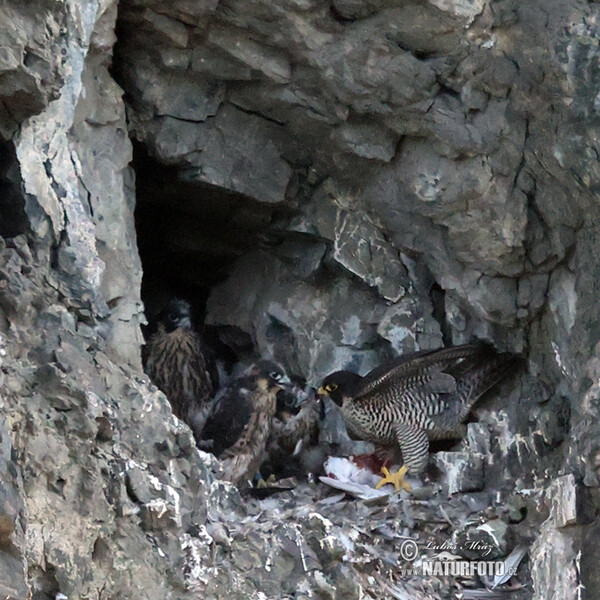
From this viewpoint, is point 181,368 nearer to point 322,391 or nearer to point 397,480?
point 322,391

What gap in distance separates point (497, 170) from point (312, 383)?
1.53 m

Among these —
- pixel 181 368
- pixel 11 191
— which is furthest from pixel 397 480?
pixel 11 191

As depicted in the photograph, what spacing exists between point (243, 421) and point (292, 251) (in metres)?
0.98

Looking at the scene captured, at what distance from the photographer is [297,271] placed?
5520 mm

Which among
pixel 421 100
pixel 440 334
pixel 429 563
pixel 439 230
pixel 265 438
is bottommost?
pixel 429 563

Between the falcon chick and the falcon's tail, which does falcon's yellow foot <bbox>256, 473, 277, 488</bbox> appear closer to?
the falcon chick

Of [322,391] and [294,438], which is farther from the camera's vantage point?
[294,438]

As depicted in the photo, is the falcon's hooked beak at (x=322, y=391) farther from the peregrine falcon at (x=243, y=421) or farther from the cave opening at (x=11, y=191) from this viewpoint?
the cave opening at (x=11, y=191)

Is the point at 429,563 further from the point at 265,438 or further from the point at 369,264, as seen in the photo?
the point at 369,264

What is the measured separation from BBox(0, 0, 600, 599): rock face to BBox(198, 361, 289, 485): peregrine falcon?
25 centimetres

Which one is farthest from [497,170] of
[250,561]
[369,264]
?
[250,561]

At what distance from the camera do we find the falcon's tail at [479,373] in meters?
5.05

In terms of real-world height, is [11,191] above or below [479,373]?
above

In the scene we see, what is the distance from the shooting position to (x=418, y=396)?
16.7 feet
